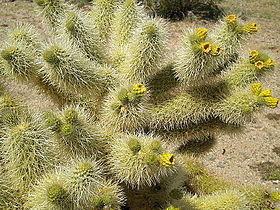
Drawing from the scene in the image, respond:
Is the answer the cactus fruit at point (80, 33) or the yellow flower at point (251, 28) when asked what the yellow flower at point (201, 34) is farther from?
the cactus fruit at point (80, 33)

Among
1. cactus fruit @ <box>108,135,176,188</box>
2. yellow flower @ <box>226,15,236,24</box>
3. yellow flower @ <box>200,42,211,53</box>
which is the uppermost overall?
yellow flower @ <box>226,15,236,24</box>

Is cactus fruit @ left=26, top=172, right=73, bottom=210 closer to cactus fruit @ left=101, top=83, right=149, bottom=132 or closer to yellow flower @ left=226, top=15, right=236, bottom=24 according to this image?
cactus fruit @ left=101, top=83, right=149, bottom=132

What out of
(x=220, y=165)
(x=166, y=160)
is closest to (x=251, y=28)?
(x=166, y=160)

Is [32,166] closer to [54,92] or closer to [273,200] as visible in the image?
[54,92]

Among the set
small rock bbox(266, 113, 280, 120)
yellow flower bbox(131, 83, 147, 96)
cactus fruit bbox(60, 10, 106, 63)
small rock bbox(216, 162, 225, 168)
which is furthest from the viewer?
small rock bbox(266, 113, 280, 120)

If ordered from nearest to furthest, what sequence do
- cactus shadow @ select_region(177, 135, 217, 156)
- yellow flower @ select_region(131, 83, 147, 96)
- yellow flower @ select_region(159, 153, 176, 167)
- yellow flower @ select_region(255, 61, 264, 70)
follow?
yellow flower @ select_region(159, 153, 176, 167)
yellow flower @ select_region(131, 83, 147, 96)
yellow flower @ select_region(255, 61, 264, 70)
cactus shadow @ select_region(177, 135, 217, 156)

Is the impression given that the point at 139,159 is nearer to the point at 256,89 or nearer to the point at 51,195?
the point at 51,195

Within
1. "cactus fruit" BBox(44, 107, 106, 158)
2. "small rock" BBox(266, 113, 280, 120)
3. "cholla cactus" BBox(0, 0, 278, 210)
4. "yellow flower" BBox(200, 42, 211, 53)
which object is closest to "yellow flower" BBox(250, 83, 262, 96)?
"cholla cactus" BBox(0, 0, 278, 210)

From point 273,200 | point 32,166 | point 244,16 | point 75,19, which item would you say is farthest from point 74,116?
point 244,16
